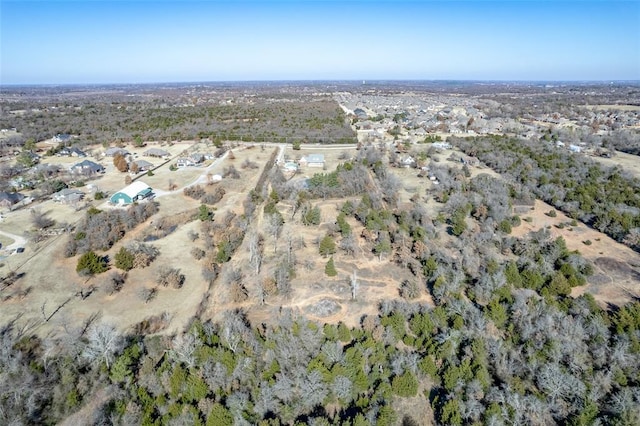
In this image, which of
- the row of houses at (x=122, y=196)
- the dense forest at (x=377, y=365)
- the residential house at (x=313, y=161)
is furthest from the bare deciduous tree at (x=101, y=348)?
the residential house at (x=313, y=161)

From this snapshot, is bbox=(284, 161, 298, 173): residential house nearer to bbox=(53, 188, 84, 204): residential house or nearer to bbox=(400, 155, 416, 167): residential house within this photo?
bbox=(400, 155, 416, 167): residential house

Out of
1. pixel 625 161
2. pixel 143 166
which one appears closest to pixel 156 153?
pixel 143 166

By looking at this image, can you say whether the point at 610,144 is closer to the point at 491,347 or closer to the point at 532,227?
the point at 532,227

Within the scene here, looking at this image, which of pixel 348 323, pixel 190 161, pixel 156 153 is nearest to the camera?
pixel 348 323

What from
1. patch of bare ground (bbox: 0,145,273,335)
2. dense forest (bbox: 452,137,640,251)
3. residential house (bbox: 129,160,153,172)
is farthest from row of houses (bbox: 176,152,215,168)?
dense forest (bbox: 452,137,640,251)

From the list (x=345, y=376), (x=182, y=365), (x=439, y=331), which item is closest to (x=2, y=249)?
(x=182, y=365)

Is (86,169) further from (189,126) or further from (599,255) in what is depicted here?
(599,255)
